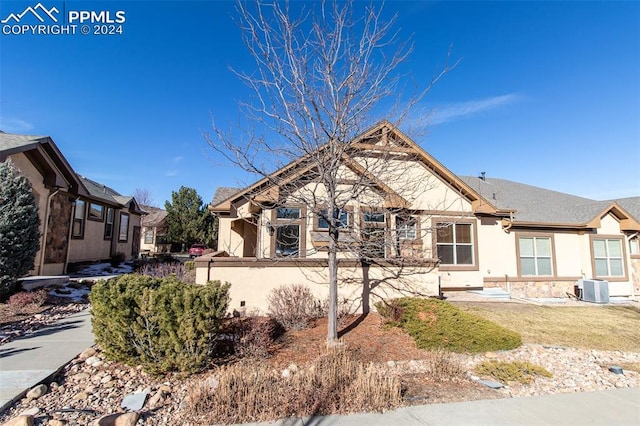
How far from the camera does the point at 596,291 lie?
43.4 feet

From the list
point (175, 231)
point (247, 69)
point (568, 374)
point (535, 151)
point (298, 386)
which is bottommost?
point (568, 374)

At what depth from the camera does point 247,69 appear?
6.89 meters

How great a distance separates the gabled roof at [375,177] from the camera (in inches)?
284

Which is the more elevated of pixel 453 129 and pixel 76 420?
pixel 453 129

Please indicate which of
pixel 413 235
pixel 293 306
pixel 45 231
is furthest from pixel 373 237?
pixel 45 231

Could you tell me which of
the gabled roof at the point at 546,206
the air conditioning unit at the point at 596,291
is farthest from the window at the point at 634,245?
the air conditioning unit at the point at 596,291

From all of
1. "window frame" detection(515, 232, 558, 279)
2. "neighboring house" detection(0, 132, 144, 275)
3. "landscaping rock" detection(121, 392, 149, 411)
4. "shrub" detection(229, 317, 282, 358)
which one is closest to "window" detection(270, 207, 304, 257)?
"shrub" detection(229, 317, 282, 358)

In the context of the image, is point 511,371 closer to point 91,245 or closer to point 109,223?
point 91,245

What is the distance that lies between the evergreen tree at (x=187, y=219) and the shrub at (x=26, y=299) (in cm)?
2397

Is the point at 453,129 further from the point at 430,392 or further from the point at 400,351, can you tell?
the point at 430,392

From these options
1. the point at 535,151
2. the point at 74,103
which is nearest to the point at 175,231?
the point at 74,103

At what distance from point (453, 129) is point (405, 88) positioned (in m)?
5.46

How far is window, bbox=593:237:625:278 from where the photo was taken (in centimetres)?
1470

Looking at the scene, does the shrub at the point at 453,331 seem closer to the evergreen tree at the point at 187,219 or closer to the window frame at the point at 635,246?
the window frame at the point at 635,246
